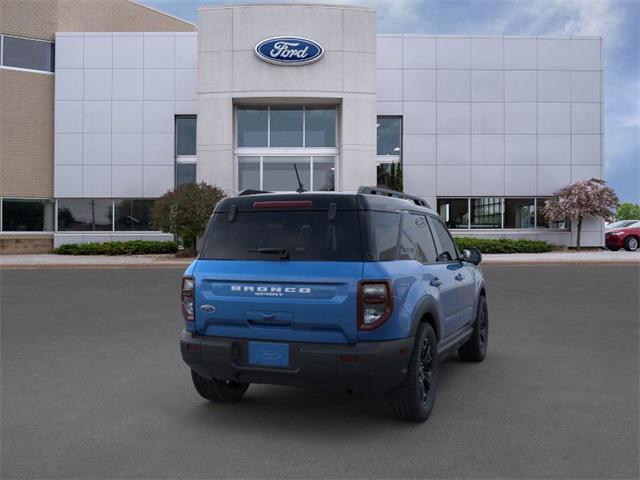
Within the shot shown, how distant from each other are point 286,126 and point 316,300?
73.9 feet

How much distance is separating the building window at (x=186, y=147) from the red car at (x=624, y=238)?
66.8 ft

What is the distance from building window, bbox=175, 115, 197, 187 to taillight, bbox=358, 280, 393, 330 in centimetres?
2462

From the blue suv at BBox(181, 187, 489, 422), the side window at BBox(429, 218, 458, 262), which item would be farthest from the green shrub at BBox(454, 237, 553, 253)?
the blue suv at BBox(181, 187, 489, 422)

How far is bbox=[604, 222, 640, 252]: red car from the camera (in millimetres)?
27609

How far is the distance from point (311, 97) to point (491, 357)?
1936 cm

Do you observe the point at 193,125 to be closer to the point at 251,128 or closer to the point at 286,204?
the point at 251,128

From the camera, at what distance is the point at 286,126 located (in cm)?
2591

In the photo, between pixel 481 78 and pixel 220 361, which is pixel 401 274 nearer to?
pixel 220 361

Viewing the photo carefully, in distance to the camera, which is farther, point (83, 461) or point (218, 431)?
point (218, 431)

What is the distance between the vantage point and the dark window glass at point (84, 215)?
2747cm

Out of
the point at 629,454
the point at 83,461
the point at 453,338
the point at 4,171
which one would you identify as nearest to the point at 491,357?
the point at 453,338

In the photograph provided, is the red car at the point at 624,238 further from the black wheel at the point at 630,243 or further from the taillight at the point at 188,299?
the taillight at the point at 188,299

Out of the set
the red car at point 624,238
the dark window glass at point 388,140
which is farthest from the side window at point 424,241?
the red car at point 624,238

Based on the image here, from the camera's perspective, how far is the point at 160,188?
27.5m
